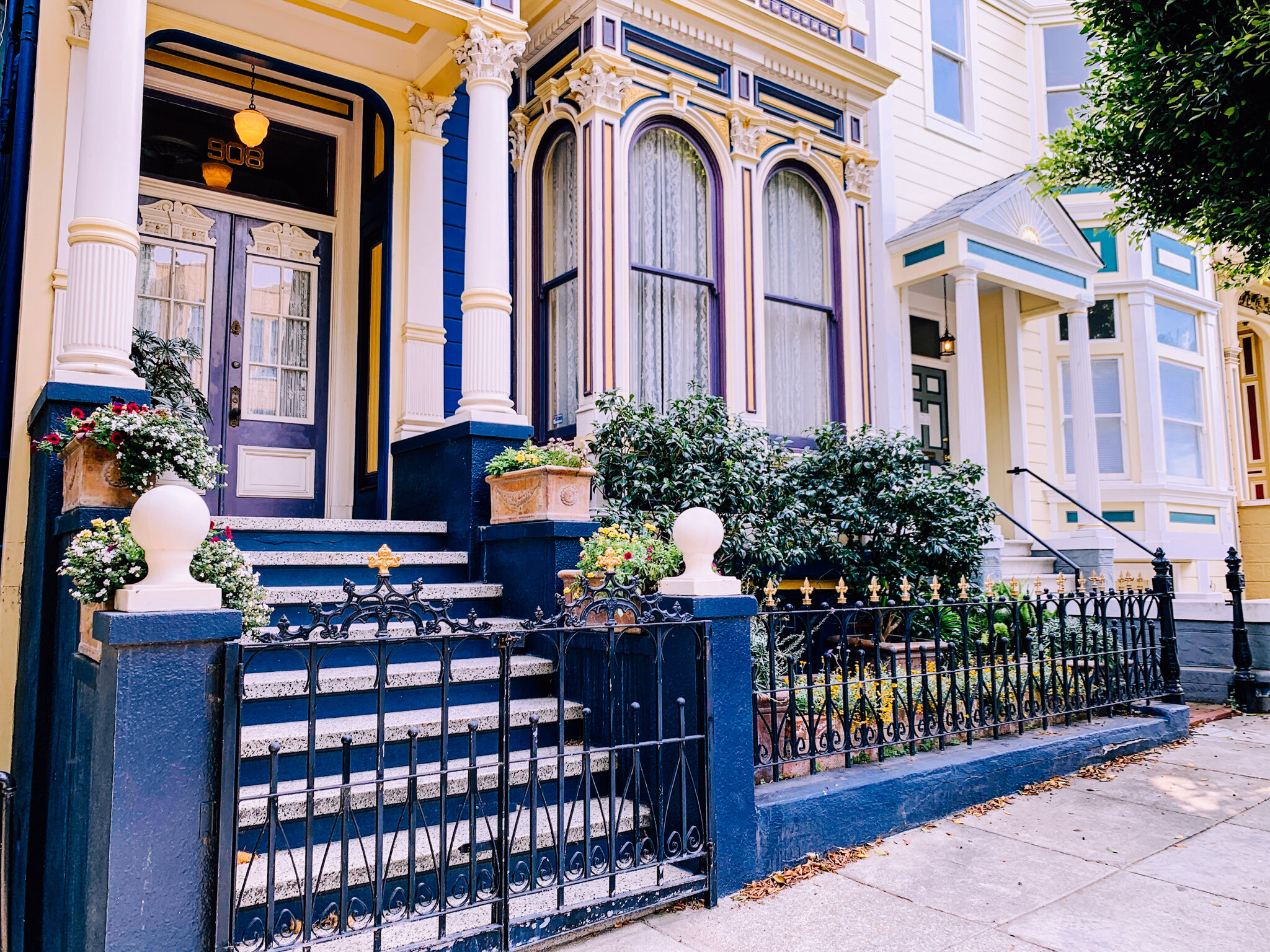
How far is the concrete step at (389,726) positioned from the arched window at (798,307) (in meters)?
4.93

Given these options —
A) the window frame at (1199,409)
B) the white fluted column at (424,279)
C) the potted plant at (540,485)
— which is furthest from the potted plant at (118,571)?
the window frame at (1199,409)

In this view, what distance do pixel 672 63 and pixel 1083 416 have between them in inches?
250

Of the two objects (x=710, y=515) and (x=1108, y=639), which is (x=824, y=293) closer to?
(x=1108, y=639)

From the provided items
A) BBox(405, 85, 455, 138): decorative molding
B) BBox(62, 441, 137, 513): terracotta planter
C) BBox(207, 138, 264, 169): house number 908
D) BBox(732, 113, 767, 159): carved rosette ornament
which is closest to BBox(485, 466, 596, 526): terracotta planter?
BBox(62, 441, 137, 513): terracotta planter

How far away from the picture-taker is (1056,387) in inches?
469

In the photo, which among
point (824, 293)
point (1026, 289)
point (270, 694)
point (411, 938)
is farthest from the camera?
point (1026, 289)

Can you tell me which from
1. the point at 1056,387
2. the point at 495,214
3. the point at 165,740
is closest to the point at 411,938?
the point at 165,740

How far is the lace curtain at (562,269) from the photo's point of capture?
7.76 meters

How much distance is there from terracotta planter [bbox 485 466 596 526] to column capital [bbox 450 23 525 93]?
118 inches

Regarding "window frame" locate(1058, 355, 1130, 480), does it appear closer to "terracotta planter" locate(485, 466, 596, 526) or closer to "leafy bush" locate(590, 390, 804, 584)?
"leafy bush" locate(590, 390, 804, 584)

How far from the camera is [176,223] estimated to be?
7.03 metres

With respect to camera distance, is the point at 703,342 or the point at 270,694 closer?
the point at 270,694

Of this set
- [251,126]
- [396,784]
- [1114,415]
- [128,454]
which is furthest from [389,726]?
[1114,415]

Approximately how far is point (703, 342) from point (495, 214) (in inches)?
104
